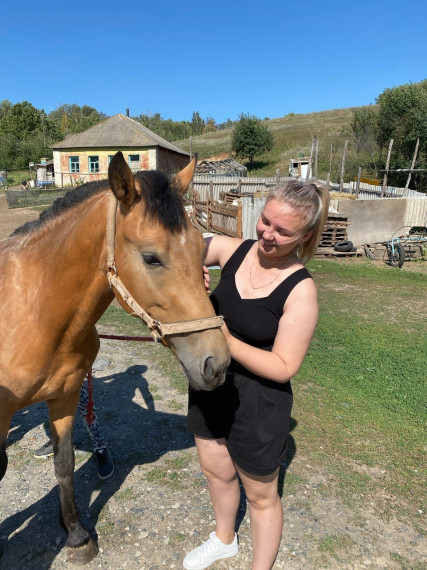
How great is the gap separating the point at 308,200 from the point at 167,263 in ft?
2.40

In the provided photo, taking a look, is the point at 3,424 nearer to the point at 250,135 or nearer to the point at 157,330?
the point at 157,330

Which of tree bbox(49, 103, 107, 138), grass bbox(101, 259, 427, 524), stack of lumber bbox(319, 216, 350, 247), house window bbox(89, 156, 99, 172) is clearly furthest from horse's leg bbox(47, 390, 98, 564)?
tree bbox(49, 103, 107, 138)

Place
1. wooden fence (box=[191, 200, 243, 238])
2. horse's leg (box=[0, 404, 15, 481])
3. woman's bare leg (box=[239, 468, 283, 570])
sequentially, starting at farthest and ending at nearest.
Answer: wooden fence (box=[191, 200, 243, 238]) → horse's leg (box=[0, 404, 15, 481]) → woman's bare leg (box=[239, 468, 283, 570])

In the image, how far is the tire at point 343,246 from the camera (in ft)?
41.2

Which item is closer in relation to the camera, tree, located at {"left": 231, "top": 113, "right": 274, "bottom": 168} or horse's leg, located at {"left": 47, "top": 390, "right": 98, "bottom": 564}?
horse's leg, located at {"left": 47, "top": 390, "right": 98, "bottom": 564}

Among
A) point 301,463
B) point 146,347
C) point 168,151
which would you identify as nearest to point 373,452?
point 301,463

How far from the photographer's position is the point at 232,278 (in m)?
2.05

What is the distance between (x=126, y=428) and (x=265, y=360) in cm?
264

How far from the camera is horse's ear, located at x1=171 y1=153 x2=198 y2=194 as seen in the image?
172 centimetres

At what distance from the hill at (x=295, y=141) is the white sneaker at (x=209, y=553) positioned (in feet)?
125

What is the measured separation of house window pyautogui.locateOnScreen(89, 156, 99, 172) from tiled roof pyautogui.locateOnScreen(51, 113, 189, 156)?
102 cm

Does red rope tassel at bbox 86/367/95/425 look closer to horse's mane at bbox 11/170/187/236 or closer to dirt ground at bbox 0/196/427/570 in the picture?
dirt ground at bbox 0/196/427/570

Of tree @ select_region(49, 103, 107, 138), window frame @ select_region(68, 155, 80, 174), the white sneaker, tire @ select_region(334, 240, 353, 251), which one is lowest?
the white sneaker

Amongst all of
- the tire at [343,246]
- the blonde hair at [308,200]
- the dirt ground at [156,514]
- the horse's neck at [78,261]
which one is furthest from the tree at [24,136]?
the blonde hair at [308,200]
